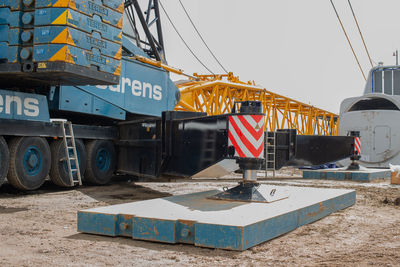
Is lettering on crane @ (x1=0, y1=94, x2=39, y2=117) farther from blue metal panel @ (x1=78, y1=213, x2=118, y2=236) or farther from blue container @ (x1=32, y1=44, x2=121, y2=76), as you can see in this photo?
blue metal panel @ (x1=78, y1=213, x2=118, y2=236)

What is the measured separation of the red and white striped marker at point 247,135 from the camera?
5965 mm

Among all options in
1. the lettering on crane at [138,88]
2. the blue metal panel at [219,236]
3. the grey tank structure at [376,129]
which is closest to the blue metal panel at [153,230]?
the blue metal panel at [219,236]

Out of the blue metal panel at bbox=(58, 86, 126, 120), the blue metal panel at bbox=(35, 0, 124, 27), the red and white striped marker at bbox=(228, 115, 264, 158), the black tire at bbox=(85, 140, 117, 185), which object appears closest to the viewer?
the red and white striped marker at bbox=(228, 115, 264, 158)

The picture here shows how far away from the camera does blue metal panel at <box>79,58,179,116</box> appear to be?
10.6 metres

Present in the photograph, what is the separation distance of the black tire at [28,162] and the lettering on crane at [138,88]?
2.06 m

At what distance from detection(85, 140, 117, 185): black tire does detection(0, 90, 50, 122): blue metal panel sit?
5.12ft

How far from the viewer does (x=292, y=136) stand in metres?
8.46

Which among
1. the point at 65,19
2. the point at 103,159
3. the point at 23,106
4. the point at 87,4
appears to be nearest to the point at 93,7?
the point at 87,4

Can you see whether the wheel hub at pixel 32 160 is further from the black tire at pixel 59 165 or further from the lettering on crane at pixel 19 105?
the lettering on crane at pixel 19 105

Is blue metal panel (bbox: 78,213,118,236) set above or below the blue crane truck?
below

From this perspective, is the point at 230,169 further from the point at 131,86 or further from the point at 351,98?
the point at 351,98

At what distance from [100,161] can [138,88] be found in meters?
2.05

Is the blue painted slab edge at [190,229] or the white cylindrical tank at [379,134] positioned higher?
the white cylindrical tank at [379,134]

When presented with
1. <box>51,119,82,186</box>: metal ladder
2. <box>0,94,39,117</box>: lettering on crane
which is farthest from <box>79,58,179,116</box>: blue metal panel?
<box>0,94,39,117</box>: lettering on crane
